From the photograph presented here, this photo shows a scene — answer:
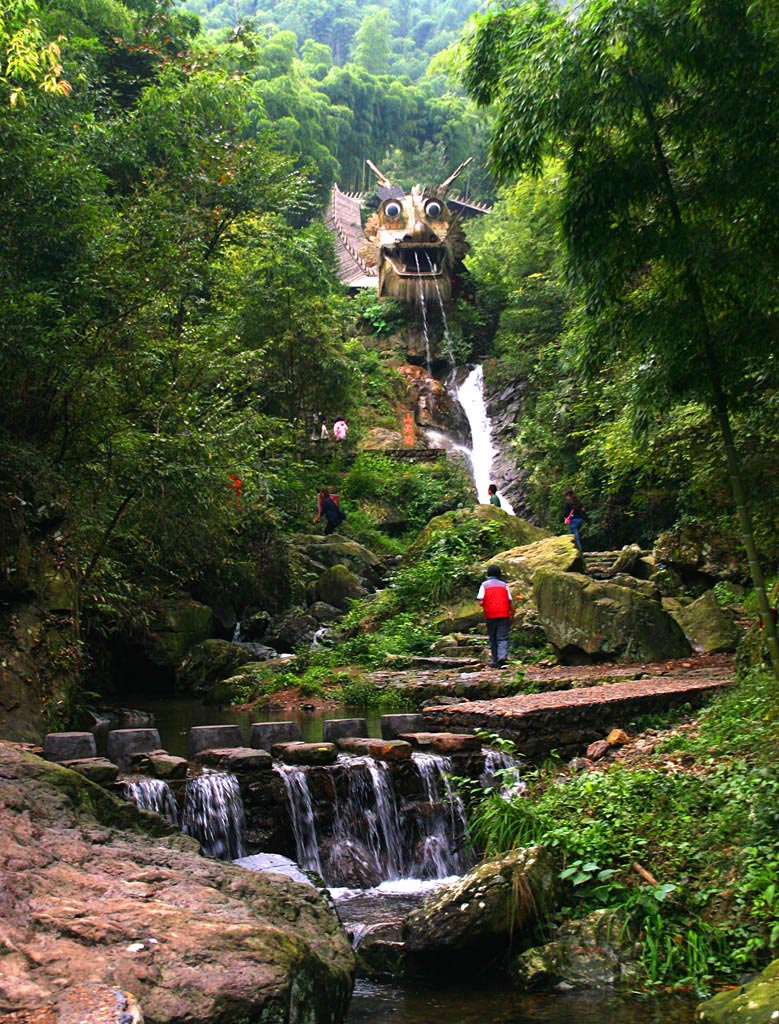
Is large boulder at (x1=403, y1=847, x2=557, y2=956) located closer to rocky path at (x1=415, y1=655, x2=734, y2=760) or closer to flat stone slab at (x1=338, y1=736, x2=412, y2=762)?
flat stone slab at (x1=338, y1=736, x2=412, y2=762)

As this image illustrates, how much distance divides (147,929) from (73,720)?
7403 mm

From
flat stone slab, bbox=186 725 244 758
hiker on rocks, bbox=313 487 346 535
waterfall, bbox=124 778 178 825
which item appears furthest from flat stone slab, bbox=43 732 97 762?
hiker on rocks, bbox=313 487 346 535

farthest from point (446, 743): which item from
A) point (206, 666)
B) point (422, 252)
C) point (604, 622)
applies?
point (422, 252)

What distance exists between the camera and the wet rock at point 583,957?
4.82m

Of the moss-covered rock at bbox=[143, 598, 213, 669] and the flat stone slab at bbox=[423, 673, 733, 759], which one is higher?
the moss-covered rock at bbox=[143, 598, 213, 669]

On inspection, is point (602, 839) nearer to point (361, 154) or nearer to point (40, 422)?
point (40, 422)

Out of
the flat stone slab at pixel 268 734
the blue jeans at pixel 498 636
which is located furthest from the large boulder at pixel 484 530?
the flat stone slab at pixel 268 734

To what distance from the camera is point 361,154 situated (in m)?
65.2

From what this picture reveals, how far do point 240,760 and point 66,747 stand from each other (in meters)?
1.33

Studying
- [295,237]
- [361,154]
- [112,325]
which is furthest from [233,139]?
[361,154]

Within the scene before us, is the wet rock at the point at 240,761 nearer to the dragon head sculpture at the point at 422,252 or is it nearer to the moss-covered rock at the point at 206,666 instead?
the moss-covered rock at the point at 206,666

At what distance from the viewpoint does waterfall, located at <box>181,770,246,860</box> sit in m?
6.70

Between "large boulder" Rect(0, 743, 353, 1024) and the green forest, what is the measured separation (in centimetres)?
206

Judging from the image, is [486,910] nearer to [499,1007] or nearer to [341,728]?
[499,1007]
